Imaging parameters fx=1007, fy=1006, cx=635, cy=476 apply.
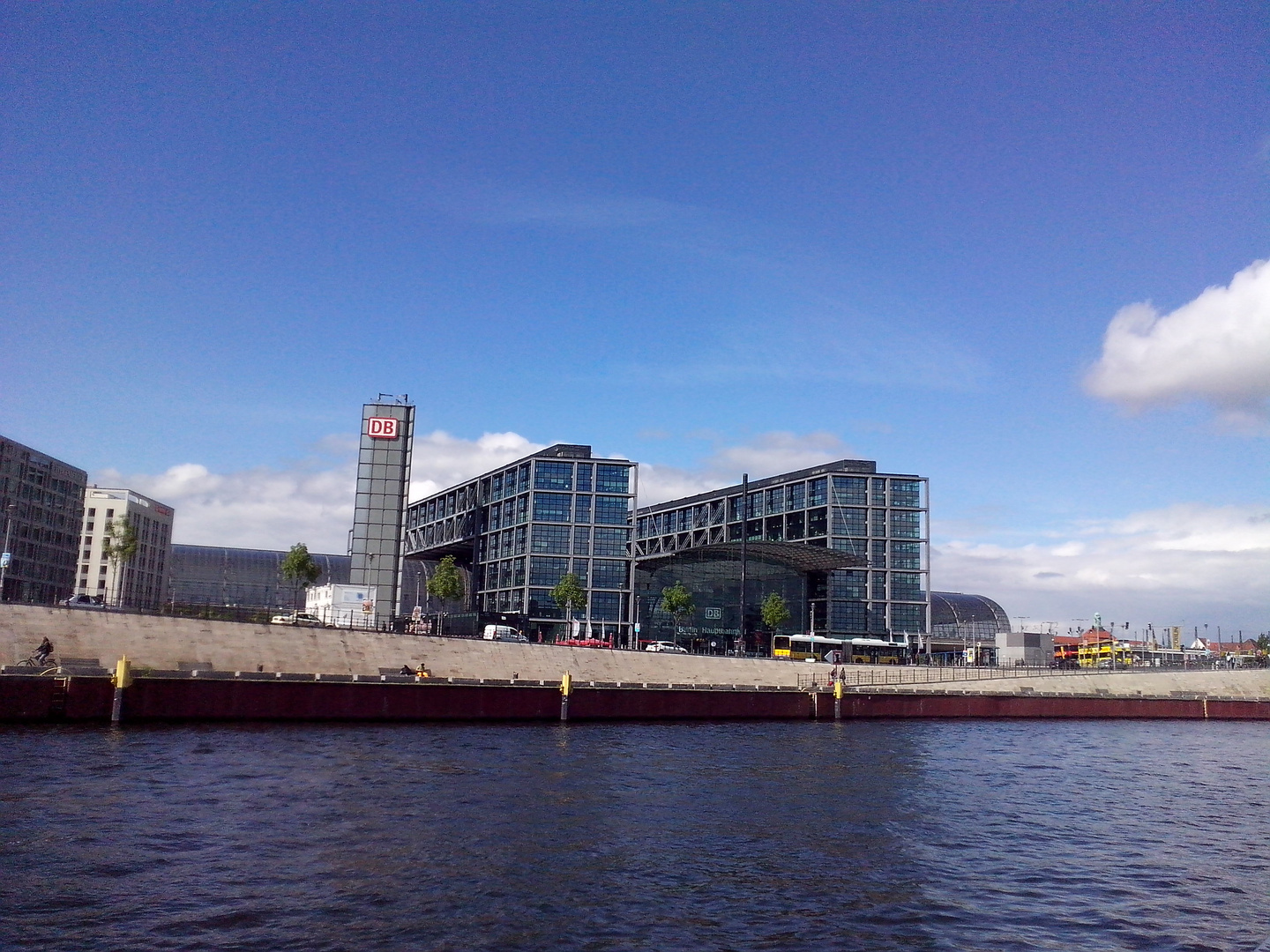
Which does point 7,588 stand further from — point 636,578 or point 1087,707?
point 1087,707

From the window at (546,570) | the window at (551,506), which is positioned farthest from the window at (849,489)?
the window at (546,570)

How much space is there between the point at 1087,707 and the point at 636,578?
72.6m

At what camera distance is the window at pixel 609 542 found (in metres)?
150

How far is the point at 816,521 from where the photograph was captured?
524 feet

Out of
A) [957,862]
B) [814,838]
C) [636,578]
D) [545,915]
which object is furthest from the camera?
[636,578]

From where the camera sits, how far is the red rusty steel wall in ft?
183

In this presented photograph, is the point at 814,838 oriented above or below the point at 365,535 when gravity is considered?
below

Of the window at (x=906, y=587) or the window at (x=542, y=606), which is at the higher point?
the window at (x=906, y=587)

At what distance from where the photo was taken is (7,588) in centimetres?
13350

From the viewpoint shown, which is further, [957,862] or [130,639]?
[130,639]

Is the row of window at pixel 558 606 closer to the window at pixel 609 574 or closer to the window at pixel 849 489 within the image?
the window at pixel 609 574

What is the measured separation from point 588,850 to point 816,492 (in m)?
134

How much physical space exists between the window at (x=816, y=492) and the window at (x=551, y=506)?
3980 centimetres

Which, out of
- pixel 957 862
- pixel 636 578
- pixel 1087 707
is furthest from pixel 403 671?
pixel 636 578
